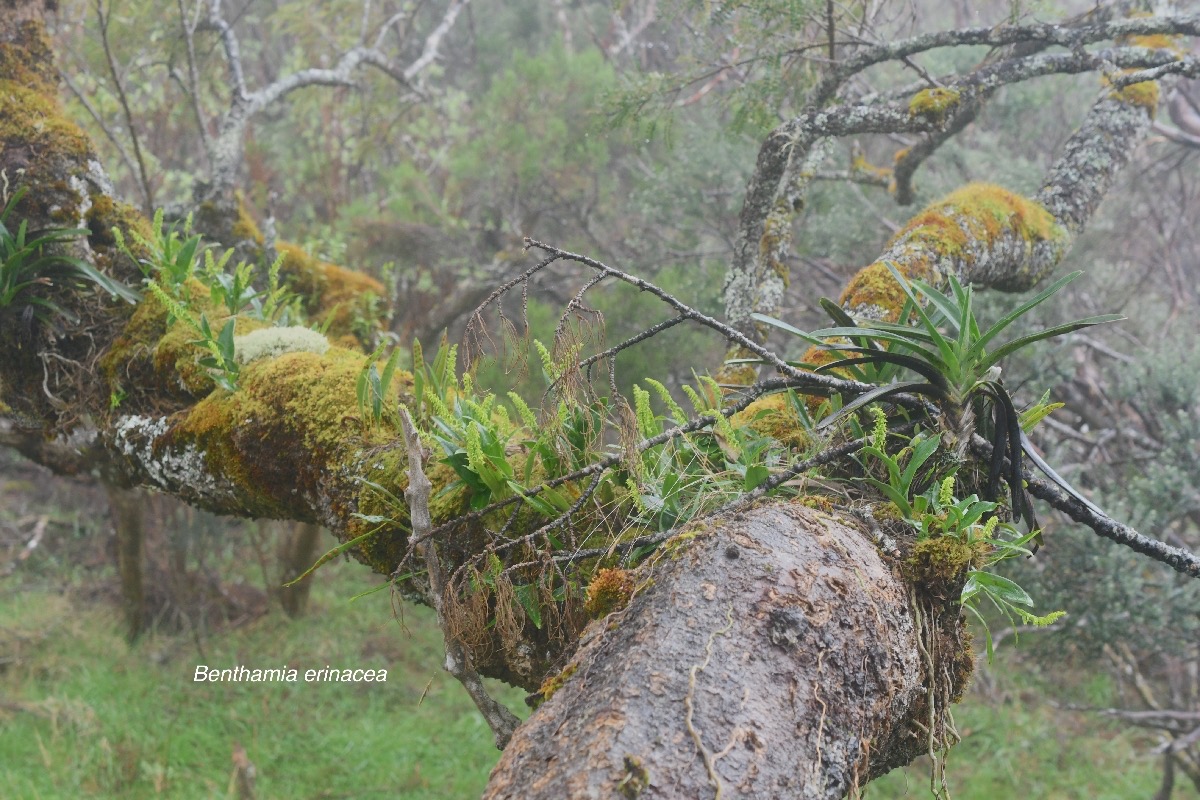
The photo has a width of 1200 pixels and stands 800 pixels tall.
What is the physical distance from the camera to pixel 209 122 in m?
8.49

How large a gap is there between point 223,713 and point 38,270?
332 centimetres

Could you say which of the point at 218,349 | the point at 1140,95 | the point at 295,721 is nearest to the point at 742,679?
the point at 218,349

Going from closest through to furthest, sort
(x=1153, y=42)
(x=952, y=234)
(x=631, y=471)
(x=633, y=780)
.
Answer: (x=633, y=780) → (x=631, y=471) → (x=952, y=234) → (x=1153, y=42)

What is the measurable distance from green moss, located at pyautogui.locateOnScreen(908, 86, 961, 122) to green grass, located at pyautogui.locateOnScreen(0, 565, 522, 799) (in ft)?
13.4

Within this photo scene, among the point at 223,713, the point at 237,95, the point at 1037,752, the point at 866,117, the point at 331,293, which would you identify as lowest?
the point at 1037,752

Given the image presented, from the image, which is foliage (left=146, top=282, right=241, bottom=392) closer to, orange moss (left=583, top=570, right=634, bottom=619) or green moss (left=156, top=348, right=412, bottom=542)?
green moss (left=156, top=348, right=412, bottom=542)

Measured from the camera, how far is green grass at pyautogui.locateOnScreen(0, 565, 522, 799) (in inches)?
170

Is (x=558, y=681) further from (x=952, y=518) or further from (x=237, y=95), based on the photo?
(x=237, y=95)

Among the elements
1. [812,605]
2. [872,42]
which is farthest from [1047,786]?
[812,605]

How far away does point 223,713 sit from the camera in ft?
16.2

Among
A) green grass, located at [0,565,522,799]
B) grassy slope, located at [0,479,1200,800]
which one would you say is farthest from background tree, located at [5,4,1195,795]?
green grass, located at [0,565,522,799]

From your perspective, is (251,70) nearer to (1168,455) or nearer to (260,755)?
A: (260,755)

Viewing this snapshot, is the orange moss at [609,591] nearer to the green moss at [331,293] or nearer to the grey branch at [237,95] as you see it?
the green moss at [331,293]

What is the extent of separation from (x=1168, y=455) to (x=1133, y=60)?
252cm
